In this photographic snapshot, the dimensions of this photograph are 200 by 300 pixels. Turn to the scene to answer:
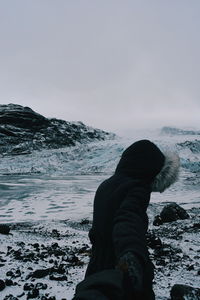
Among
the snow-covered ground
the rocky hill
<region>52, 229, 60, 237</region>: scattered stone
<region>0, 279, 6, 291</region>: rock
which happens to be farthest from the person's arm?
the rocky hill

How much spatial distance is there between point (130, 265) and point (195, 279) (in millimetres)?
4035

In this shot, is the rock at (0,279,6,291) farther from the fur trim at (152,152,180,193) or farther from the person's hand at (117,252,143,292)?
the person's hand at (117,252,143,292)

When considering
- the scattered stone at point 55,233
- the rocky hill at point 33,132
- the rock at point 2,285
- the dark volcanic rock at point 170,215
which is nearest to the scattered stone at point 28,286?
the rock at point 2,285

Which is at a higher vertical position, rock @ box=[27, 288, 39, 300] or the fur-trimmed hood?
the fur-trimmed hood

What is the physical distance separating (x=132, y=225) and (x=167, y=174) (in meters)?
0.66

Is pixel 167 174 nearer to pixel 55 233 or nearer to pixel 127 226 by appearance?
pixel 127 226

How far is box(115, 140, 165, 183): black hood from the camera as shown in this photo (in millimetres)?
2039

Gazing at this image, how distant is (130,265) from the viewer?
1411 millimetres

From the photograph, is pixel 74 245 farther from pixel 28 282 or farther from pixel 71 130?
pixel 71 130

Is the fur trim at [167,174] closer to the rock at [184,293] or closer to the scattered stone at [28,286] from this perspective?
the rock at [184,293]

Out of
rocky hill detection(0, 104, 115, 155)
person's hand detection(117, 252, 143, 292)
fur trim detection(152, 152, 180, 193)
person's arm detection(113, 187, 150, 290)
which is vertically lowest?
person's hand detection(117, 252, 143, 292)

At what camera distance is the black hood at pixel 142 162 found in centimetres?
204

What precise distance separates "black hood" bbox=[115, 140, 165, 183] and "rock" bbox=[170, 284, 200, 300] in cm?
231

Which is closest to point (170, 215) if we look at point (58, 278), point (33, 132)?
point (58, 278)
